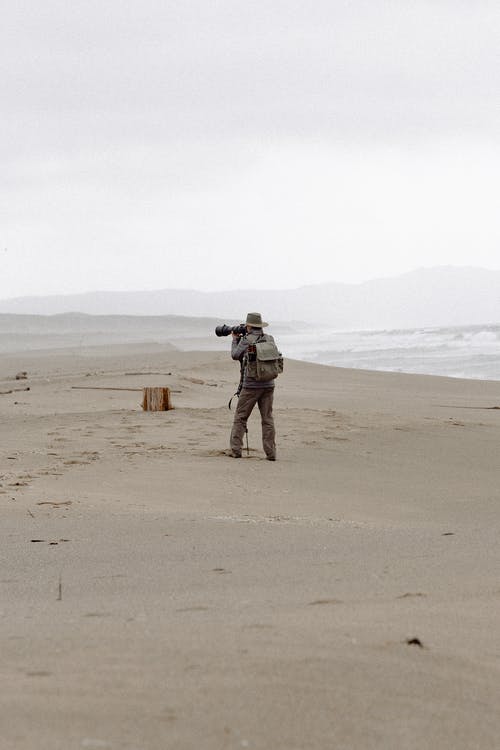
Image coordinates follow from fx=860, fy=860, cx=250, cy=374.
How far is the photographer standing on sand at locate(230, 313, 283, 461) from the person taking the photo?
9688 mm

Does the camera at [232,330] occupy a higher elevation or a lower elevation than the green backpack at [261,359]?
higher

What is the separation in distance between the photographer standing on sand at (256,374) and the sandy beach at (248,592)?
1.05ft

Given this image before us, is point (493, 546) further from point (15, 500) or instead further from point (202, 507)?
point (15, 500)

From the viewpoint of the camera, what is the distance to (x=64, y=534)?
571 centimetres

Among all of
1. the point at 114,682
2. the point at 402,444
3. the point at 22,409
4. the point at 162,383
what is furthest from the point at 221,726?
the point at 162,383

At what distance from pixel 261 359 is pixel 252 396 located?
1.72ft

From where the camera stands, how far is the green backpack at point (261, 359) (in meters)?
9.66

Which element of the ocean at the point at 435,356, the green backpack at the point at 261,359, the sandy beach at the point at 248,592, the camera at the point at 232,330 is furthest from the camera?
the ocean at the point at 435,356

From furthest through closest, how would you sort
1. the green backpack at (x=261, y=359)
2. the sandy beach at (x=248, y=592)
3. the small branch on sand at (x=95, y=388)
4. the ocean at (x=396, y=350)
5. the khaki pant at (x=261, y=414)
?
1. the ocean at (x=396, y=350)
2. the small branch on sand at (x=95, y=388)
3. the khaki pant at (x=261, y=414)
4. the green backpack at (x=261, y=359)
5. the sandy beach at (x=248, y=592)

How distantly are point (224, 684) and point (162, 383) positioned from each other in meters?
17.0

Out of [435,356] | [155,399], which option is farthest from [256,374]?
[435,356]

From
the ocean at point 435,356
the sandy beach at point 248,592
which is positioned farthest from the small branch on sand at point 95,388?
the ocean at point 435,356

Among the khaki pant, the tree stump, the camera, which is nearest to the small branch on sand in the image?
the tree stump

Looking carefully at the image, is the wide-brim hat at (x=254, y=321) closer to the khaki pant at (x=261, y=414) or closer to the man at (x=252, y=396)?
the man at (x=252, y=396)
